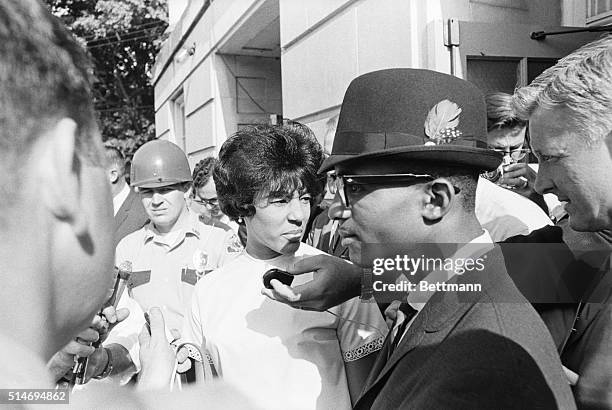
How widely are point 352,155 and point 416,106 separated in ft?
0.67

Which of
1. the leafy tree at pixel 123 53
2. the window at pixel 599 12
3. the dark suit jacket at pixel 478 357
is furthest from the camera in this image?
the leafy tree at pixel 123 53

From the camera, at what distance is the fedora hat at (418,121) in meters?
1.43

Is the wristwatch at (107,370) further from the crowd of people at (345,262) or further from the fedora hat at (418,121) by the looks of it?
the fedora hat at (418,121)

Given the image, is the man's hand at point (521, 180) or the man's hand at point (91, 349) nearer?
the man's hand at point (91, 349)

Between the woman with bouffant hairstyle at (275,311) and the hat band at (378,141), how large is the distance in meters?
0.49

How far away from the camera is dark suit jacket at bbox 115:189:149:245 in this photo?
16.0 ft

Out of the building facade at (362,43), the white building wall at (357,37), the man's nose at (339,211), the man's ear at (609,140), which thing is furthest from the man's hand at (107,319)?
the white building wall at (357,37)

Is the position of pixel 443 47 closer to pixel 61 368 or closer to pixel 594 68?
pixel 594 68

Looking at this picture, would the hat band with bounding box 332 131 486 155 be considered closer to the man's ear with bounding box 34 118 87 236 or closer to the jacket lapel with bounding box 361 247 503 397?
the jacket lapel with bounding box 361 247 503 397

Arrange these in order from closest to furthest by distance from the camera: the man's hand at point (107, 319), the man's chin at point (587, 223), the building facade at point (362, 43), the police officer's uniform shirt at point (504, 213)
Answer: the man's chin at point (587, 223)
the man's hand at point (107, 319)
the police officer's uniform shirt at point (504, 213)
the building facade at point (362, 43)

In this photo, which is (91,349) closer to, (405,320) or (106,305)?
(106,305)

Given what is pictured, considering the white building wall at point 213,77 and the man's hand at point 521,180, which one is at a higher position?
the white building wall at point 213,77

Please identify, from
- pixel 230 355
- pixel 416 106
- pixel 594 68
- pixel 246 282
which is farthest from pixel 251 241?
pixel 594 68

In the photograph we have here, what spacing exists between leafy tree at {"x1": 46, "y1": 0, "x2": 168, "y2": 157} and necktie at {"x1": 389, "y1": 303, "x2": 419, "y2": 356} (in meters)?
16.4
